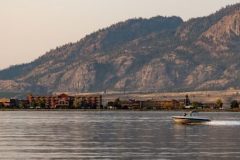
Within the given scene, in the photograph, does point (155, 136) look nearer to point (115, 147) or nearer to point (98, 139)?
point (98, 139)

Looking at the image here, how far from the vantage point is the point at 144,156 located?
89.1 meters

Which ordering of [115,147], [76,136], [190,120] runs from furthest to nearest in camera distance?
[190,120] < [76,136] < [115,147]

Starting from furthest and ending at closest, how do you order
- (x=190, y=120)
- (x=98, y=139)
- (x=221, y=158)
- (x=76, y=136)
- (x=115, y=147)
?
1. (x=190, y=120)
2. (x=76, y=136)
3. (x=98, y=139)
4. (x=115, y=147)
5. (x=221, y=158)

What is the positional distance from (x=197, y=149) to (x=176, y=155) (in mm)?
8555

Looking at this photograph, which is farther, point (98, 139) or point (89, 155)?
point (98, 139)

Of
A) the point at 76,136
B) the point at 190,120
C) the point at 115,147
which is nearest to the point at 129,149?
the point at 115,147

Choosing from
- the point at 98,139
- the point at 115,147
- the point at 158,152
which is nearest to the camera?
the point at 158,152

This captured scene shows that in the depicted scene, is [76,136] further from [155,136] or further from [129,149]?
[129,149]

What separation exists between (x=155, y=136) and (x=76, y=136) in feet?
37.2

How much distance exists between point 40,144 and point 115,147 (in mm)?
10393

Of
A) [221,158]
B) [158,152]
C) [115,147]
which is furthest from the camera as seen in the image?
[115,147]

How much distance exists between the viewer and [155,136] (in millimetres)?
125438

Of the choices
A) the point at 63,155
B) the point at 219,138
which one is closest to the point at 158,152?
the point at 63,155

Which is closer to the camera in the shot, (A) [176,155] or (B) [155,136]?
(A) [176,155]
